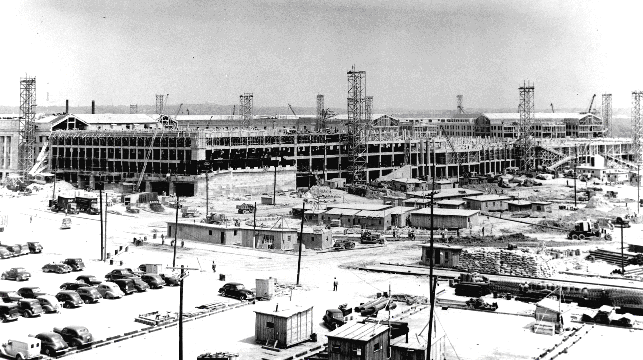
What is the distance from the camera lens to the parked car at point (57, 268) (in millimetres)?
46594

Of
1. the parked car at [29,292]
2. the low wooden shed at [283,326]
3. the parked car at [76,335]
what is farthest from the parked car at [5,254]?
the low wooden shed at [283,326]

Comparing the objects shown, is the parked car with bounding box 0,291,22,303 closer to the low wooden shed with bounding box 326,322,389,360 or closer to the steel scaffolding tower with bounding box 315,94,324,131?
the low wooden shed with bounding box 326,322,389,360

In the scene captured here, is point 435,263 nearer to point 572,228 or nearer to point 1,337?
point 572,228

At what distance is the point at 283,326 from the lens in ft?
102

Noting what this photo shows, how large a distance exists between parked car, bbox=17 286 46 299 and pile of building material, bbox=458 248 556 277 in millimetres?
24942

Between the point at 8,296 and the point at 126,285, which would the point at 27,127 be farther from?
the point at 8,296

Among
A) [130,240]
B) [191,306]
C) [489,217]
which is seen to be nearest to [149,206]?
[130,240]

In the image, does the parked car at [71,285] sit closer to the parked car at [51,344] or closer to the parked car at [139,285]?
the parked car at [139,285]

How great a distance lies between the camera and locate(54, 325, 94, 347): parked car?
102 feet

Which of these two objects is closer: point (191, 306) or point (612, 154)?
point (191, 306)

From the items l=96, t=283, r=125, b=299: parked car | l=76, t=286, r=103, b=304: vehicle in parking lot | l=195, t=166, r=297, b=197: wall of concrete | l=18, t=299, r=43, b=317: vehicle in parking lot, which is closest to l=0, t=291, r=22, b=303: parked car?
l=18, t=299, r=43, b=317: vehicle in parking lot

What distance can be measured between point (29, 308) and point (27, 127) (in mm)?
80195

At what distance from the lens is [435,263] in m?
51.1

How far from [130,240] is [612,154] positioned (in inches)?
4575
